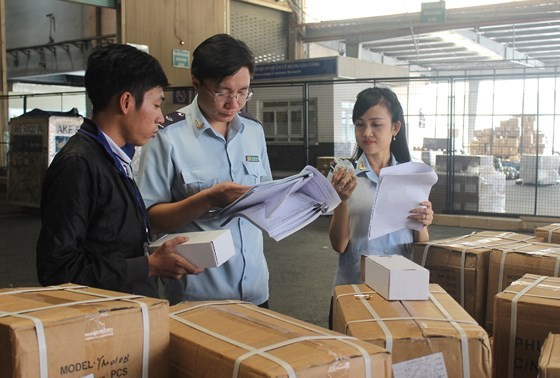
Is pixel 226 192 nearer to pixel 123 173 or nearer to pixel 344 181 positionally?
pixel 123 173

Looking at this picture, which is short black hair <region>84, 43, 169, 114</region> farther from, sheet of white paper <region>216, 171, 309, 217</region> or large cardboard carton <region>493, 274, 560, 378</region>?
large cardboard carton <region>493, 274, 560, 378</region>

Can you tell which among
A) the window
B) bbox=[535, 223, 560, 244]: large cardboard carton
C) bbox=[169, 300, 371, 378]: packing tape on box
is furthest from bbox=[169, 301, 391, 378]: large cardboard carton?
the window

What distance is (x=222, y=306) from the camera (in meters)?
1.23

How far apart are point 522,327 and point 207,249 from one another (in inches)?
30.1

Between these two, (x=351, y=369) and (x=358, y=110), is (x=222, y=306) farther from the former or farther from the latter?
(x=358, y=110)

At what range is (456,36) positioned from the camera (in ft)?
42.5

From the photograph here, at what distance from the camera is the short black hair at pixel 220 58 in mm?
1592

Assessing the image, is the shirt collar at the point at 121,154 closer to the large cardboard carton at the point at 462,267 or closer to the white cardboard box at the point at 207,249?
the white cardboard box at the point at 207,249

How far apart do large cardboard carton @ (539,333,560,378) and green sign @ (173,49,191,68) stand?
33.7 ft

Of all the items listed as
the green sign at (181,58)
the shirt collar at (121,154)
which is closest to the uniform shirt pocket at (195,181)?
the shirt collar at (121,154)

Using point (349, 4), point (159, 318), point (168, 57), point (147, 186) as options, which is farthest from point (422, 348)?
point (349, 4)

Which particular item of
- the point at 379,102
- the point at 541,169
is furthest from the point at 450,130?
the point at 379,102

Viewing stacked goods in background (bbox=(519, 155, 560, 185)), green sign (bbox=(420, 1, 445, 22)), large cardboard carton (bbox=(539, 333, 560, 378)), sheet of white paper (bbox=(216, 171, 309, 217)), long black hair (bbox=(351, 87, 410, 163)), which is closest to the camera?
large cardboard carton (bbox=(539, 333, 560, 378))

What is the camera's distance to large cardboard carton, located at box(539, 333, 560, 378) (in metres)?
1.02
